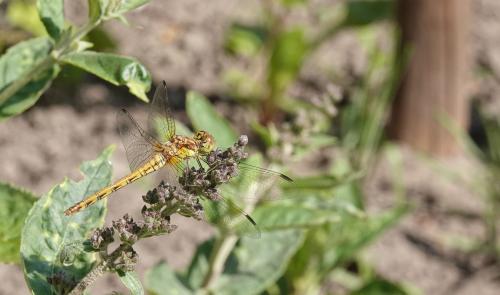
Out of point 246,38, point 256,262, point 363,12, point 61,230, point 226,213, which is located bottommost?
point 256,262

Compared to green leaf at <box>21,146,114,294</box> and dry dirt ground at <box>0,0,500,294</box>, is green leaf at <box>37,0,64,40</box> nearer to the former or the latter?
green leaf at <box>21,146,114,294</box>

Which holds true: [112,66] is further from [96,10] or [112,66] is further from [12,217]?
[12,217]

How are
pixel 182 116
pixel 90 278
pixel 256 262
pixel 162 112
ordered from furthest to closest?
1. pixel 182 116
2. pixel 256 262
3. pixel 162 112
4. pixel 90 278


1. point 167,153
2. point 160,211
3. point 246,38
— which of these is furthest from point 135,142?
point 246,38

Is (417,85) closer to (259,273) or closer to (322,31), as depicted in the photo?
(322,31)

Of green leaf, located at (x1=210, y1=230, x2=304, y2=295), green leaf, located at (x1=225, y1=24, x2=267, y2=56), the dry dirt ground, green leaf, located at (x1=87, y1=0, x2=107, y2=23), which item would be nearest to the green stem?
green leaf, located at (x1=87, y1=0, x2=107, y2=23)

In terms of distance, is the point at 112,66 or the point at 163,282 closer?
the point at 112,66

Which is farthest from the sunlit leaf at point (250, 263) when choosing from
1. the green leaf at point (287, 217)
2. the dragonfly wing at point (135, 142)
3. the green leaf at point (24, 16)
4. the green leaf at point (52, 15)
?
the green leaf at point (24, 16)
